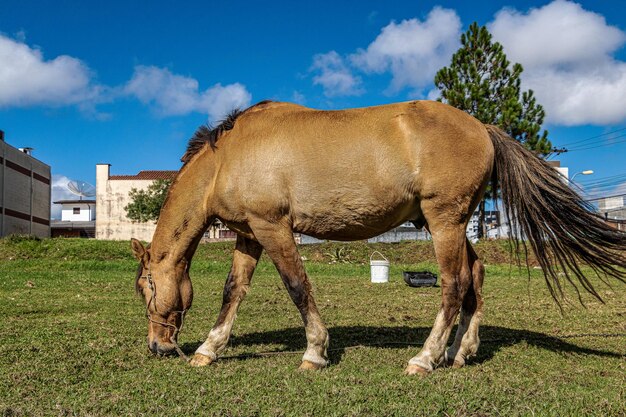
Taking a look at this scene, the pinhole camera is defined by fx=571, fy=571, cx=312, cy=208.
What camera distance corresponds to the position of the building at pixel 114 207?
67.4 m

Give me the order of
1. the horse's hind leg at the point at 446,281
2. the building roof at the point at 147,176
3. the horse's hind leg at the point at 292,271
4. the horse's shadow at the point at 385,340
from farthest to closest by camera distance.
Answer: the building roof at the point at 147,176, the horse's shadow at the point at 385,340, the horse's hind leg at the point at 292,271, the horse's hind leg at the point at 446,281

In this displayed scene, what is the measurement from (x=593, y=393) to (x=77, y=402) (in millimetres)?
3822

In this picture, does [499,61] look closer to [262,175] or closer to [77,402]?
[262,175]

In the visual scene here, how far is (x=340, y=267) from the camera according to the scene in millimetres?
22578

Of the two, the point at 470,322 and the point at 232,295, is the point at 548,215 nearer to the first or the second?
the point at 470,322

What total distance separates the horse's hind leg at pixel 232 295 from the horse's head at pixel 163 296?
368 mm

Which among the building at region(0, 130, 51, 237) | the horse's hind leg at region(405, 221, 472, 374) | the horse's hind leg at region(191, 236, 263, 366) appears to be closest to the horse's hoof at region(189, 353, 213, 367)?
the horse's hind leg at region(191, 236, 263, 366)

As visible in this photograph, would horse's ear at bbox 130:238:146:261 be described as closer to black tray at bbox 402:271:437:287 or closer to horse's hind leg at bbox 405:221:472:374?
horse's hind leg at bbox 405:221:472:374

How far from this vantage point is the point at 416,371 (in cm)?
497

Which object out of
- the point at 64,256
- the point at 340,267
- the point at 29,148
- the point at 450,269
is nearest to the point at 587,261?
the point at 450,269

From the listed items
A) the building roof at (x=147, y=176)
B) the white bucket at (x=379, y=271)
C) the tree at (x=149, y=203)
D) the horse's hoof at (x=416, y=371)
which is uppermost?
the building roof at (x=147, y=176)

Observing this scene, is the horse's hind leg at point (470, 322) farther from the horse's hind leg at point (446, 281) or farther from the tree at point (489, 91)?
the tree at point (489, 91)

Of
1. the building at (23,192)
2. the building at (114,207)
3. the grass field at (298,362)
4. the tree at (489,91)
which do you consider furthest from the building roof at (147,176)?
the grass field at (298,362)

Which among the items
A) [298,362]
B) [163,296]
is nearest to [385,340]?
[298,362]
